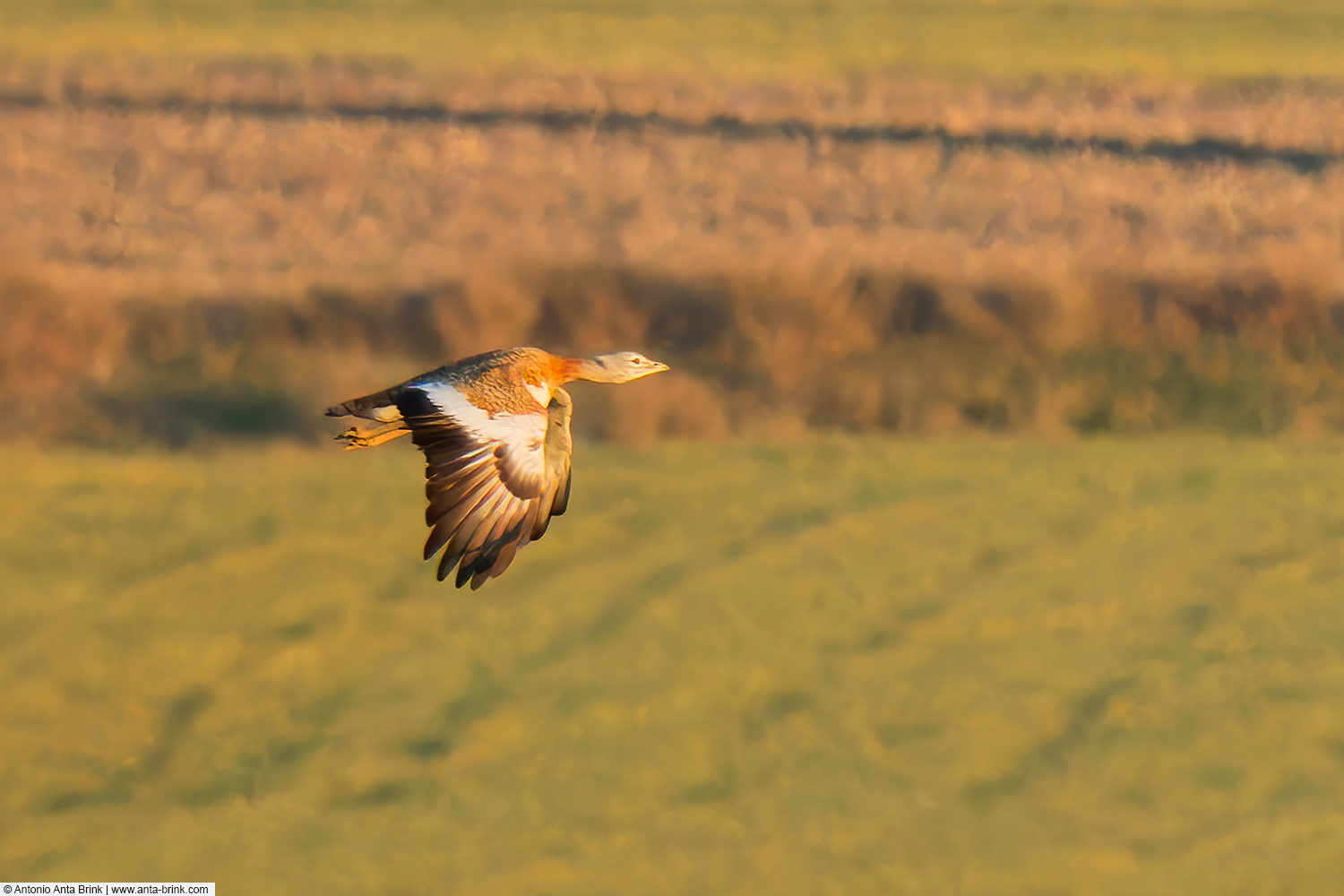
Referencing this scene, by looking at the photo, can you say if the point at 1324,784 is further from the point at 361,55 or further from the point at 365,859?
the point at 361,55

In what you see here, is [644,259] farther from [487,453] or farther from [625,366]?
[487,453]

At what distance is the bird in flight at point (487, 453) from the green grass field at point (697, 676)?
144 cm

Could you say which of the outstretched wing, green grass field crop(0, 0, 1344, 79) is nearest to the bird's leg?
the outstretched wing

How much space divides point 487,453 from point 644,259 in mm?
3486

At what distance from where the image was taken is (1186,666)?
5.51 metres

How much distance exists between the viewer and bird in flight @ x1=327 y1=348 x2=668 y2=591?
3.58 meters

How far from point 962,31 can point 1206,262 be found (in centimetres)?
226

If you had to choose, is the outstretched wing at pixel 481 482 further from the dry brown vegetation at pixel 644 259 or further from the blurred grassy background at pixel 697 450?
the dry brown vegetation at pixel 644 259

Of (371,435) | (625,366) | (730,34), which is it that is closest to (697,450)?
(625,366)

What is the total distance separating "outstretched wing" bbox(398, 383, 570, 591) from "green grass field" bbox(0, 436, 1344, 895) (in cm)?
144

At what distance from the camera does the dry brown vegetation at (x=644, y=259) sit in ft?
22.2

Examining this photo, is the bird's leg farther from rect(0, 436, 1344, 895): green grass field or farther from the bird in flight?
rect(0, 436, 1344, 895): green grass field

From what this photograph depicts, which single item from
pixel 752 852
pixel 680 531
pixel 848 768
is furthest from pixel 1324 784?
pixel 680 531

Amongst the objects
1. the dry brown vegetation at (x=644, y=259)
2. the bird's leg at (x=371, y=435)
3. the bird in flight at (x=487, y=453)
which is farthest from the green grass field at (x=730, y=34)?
the bird in flight at (x=487, y=453)
